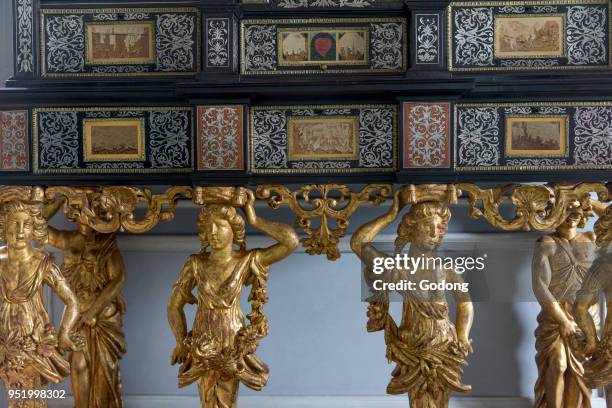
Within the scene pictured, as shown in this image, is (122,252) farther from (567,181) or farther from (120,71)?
(567,181)

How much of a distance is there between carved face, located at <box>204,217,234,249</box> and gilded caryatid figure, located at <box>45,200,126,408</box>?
2.61ft

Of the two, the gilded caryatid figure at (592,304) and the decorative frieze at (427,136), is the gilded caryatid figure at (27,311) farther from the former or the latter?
the gilded caryatid figure at (592,304)

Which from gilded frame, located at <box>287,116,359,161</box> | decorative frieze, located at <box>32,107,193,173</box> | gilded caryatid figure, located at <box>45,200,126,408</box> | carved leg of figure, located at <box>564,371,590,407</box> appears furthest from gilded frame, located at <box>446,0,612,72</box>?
gilded caryatid figure, located at <box>45,200,126,408</box>

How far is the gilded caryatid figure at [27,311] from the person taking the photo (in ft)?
10.9

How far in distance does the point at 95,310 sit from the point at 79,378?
388mm

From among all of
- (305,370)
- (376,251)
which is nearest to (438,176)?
(376,251)

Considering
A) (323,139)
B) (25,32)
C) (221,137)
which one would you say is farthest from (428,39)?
(25,32)

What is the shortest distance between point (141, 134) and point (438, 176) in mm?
1313

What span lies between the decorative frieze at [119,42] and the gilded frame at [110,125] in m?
0.21

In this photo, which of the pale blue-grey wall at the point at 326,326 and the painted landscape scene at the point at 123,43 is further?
the pale blue-grey wall at the point at 326,326

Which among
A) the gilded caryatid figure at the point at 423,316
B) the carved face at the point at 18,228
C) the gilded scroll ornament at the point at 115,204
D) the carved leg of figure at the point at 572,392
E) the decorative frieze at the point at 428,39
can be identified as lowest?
the carved leg of figure at the point at 572,392

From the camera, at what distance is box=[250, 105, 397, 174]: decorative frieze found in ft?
10.6

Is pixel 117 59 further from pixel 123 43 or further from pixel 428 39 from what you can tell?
pixel 428 39

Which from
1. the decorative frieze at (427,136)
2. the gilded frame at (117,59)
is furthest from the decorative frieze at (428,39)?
the gilded frame at (117,59)
